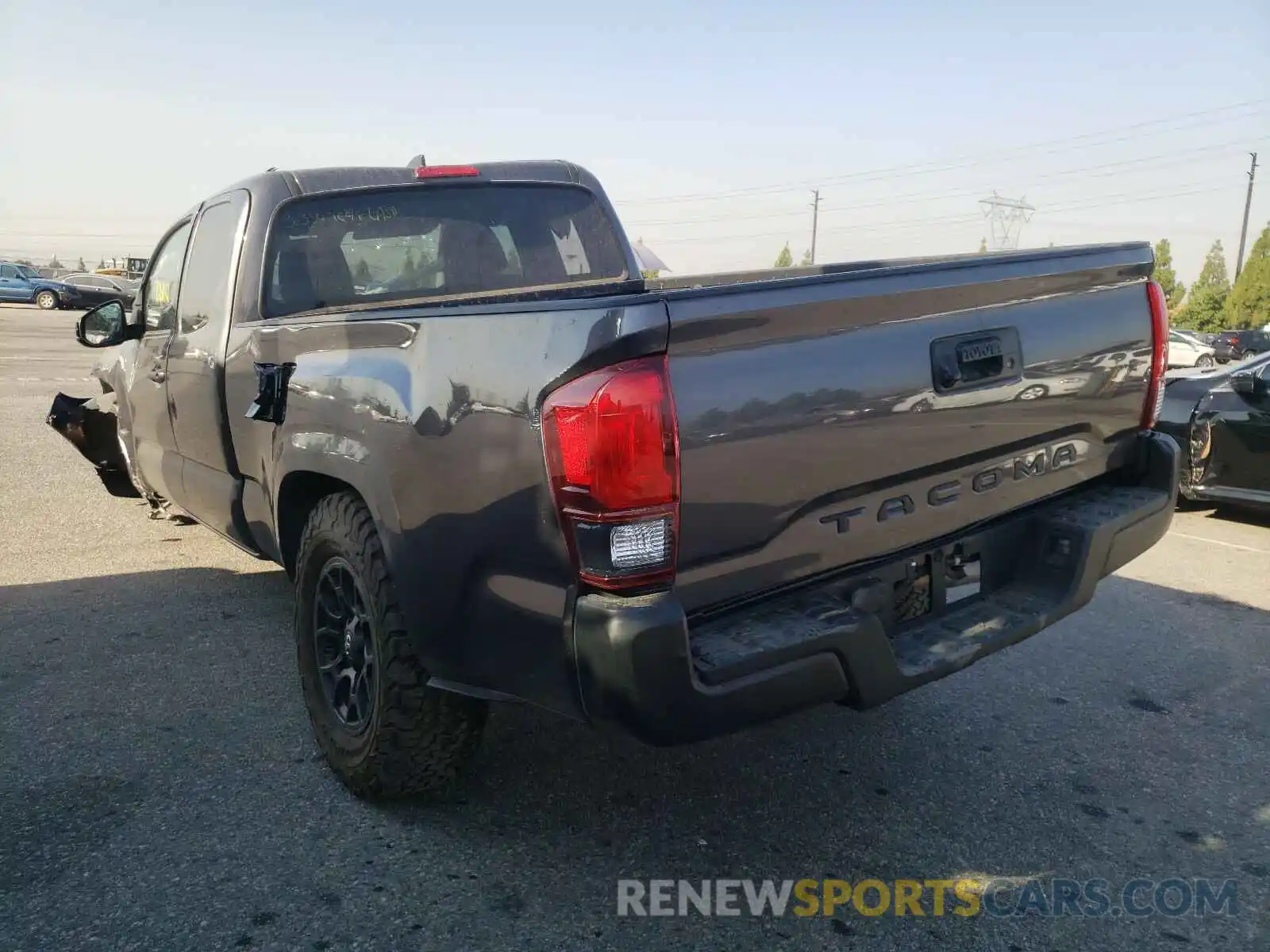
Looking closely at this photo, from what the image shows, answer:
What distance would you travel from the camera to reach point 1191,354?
33.2m

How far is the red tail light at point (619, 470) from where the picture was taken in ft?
6.97

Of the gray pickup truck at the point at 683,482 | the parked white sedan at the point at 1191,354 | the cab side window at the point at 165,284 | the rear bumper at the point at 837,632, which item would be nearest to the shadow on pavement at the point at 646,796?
the gray pickup truck at the point at 683,482

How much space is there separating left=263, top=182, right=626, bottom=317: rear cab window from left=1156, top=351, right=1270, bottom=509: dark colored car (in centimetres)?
447

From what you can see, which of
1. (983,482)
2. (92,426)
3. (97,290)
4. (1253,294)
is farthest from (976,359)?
(1253,294)

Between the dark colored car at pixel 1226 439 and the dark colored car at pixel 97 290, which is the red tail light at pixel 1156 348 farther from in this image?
the dark colored car at pixel 97 290

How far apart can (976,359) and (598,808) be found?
1.71 meters

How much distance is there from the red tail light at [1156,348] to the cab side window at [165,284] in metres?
4.00

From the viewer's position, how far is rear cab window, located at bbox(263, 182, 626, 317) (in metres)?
4.00

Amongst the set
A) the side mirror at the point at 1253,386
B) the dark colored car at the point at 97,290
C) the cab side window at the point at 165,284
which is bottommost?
the dark colored car at the point at 97,290

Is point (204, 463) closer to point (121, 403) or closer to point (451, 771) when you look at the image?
point (121, 403)

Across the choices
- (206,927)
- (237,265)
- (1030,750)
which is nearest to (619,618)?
(206,927)

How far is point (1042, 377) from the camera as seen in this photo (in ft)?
9.55

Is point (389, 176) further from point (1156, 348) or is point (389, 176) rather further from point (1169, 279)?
point (1169, 279)

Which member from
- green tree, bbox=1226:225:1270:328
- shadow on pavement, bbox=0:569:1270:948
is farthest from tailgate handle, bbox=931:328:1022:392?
green tree, bbox=1226:225:1270:328
